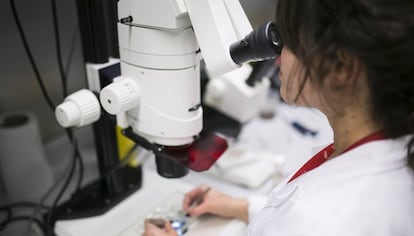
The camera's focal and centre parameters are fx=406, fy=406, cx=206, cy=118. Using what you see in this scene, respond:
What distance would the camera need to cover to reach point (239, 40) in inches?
25.2

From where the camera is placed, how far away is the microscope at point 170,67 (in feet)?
2.05

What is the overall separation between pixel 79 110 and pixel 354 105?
47cm

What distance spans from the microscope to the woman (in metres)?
0.08

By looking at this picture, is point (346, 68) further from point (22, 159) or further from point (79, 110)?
point (22, 159)

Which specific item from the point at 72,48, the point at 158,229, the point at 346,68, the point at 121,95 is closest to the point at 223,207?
the point at 158,229

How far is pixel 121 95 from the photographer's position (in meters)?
0.68

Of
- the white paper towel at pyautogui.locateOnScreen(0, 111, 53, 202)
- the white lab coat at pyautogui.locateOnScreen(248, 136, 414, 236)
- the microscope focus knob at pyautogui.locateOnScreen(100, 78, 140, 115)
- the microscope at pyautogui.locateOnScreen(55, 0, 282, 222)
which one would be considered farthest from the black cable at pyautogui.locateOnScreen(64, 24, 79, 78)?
the white lab coat at pyautogui.locateOnScreen(248, 136, 414, 236)

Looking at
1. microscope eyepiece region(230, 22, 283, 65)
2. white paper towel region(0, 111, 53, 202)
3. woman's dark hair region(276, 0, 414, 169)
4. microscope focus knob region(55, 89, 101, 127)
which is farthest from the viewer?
white paper towel region(0, 111, 53, 202)

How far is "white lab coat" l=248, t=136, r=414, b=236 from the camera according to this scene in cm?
54

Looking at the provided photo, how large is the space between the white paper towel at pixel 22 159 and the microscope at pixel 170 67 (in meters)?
0.28

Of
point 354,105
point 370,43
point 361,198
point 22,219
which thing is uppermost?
point 370,43

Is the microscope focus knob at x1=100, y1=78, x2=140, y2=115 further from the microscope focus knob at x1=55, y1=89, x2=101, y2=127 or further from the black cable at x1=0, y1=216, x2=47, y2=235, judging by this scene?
the black cable at x1=0, y1=216, x2=47, y2=235

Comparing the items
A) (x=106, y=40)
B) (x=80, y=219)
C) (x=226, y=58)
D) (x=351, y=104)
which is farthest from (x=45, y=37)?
(x=351, y=104)

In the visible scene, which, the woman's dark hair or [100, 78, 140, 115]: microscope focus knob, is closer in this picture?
the woman's dark hair
